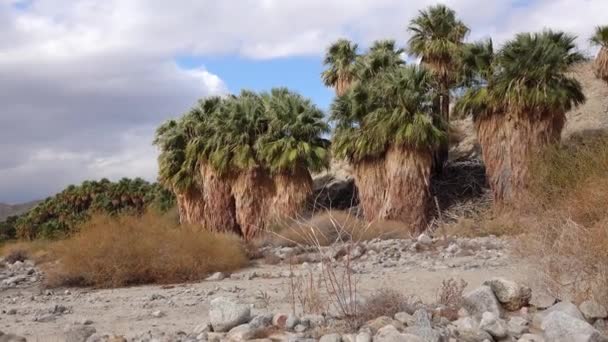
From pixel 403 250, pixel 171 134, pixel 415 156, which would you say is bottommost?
pixel 403 250

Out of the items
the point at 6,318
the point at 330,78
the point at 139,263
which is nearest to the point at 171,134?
the point at 330,78

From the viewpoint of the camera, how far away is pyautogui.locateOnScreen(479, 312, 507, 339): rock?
8.30 metres

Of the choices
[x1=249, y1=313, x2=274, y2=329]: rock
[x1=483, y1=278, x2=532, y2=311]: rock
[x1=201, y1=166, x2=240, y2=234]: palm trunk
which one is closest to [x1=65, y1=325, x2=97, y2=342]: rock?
[x1=249, y1=313, x2=274, y2=329]: rock

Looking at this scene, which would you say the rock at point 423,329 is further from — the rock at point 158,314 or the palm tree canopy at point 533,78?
the palm tree canopy at point 533,78

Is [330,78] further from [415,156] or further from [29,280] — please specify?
[29,280]

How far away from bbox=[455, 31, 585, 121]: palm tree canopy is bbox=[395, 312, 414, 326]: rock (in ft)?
60.5

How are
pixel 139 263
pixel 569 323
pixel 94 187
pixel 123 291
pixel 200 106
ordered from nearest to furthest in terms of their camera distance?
pixel 569 323 < pixel 123 291 < pixel 139 263 < pixel 200 106 < pixel 94 187

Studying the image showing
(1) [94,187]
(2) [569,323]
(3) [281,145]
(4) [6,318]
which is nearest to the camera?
(2) [569,323]

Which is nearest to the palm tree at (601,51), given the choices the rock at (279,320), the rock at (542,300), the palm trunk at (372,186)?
the palm trunk at (372,186)

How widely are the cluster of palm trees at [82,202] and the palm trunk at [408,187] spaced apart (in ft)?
80.9

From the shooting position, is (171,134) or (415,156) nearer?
(415,156)

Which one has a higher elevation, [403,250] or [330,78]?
[330,78]

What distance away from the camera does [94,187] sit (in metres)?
56.5

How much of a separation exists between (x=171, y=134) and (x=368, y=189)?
12.5 metres
